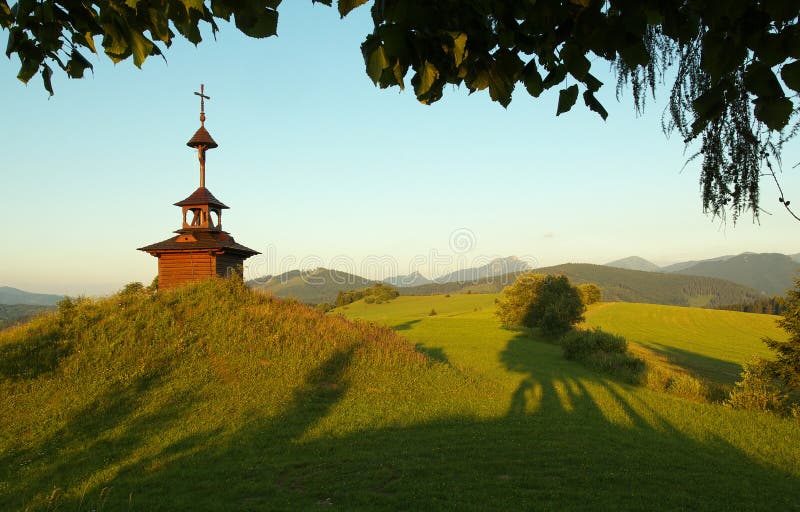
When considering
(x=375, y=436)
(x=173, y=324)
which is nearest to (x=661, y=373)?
(x=375, y=436)

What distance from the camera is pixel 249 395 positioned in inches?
563

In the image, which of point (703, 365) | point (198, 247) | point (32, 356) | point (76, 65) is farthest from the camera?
point (703, 365)

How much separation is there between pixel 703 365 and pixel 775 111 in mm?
44665

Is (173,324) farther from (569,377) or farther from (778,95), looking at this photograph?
(778,95)

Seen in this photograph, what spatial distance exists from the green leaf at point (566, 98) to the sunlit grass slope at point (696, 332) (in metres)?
35.3

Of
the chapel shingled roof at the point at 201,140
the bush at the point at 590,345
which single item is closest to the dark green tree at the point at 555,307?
the bush at the point at 590,345

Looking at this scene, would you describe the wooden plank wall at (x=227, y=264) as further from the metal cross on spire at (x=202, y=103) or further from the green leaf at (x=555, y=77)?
the green leaf at (x=555, y=77)

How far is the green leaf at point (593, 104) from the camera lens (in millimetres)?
3602

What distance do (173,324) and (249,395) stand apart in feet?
21.4

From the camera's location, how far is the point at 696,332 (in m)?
65.1

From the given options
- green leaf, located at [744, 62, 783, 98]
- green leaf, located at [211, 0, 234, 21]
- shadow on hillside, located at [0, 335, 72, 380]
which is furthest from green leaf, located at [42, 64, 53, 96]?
shadow on hillside, located at [0, 335, 72, 380]

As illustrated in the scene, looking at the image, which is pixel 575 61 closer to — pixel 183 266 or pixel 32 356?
pixel 32 356

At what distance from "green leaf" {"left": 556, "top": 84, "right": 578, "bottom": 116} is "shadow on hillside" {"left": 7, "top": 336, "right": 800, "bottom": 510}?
6.46 meters

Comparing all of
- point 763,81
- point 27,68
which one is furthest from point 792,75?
point 27,68
